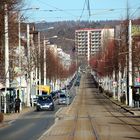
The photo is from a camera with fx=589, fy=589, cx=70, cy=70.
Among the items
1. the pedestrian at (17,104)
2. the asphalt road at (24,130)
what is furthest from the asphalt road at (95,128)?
the pedestrian at (17,104)

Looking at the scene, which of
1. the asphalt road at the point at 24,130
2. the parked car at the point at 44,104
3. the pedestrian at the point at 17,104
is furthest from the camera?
the parked car at the point at 44,104

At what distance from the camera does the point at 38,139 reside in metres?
27.4

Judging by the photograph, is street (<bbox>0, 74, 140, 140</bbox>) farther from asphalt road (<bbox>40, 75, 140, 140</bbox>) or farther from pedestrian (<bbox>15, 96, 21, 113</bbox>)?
pedestrian (<bbox>15, 96, 21, 113</bbox>)

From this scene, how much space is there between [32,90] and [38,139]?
189 feet

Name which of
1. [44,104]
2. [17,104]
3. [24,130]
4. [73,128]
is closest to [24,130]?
[24,130]

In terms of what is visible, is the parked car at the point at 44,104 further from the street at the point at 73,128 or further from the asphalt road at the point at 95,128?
the street at the point at 73,128

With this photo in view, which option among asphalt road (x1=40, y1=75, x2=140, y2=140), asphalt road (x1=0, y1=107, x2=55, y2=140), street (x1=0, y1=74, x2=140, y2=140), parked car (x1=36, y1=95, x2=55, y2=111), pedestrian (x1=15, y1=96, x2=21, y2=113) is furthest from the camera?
parked car (x1=36, y1=95, x2=55, y2=111)

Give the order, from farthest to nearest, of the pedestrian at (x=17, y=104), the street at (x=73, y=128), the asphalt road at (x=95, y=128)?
the pedestrian at (x=17, y=104)
the street at (x=73, y=128)
the asphalt road at (x=95, y=128)

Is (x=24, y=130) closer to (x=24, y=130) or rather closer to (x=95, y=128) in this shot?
(x=24, y=130)

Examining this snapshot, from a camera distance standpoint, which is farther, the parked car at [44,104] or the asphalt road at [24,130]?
the parked car at [44,104]

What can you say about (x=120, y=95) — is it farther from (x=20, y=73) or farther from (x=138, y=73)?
(x=20, y=73)

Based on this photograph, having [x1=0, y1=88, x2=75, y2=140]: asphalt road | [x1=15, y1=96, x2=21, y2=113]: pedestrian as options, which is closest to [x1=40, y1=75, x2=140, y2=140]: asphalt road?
[x1=0, y1=88, x2=75, y2=140]: asphalt road

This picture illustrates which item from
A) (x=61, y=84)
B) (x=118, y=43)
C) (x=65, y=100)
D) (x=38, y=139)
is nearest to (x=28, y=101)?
(x=65, y=100)

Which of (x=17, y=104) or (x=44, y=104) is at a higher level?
(x=17, y=104)
